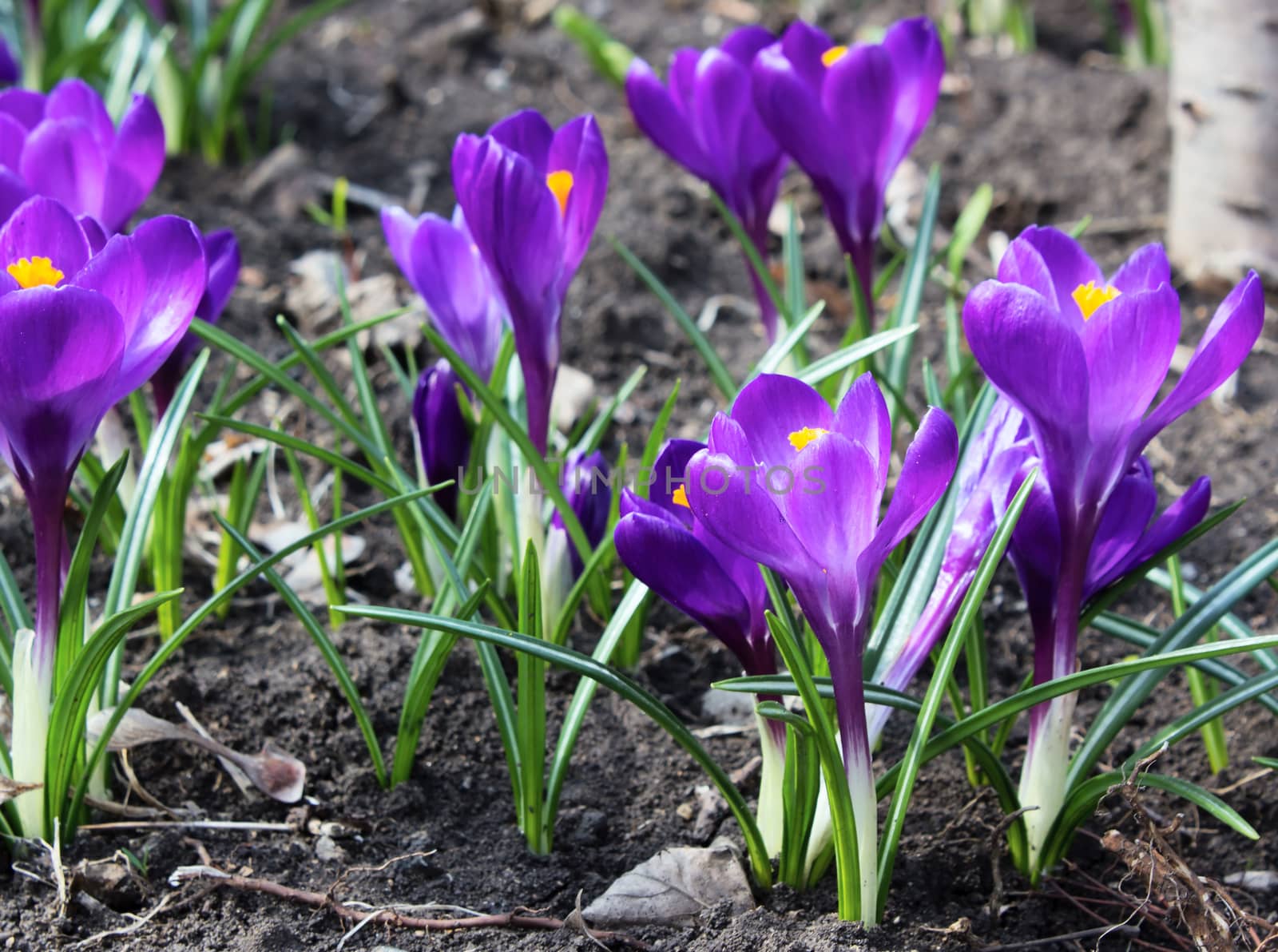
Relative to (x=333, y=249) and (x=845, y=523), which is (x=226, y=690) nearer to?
(x=845, y=523)

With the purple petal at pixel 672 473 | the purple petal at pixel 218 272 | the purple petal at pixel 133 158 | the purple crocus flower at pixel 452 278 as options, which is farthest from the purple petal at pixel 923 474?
the purple petal at pixel 133 158

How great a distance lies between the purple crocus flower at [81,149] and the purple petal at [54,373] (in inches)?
18.4

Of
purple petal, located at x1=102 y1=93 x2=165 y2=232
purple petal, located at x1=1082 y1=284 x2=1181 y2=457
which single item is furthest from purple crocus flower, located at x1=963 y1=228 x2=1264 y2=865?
purple petal, located at x1=102 y1=93 x2=165 y2=232

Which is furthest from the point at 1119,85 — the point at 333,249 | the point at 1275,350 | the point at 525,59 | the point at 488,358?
the point at 488,358

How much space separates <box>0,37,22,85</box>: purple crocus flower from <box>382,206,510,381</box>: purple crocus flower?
4.69 feet

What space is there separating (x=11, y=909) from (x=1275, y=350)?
2.45 metres

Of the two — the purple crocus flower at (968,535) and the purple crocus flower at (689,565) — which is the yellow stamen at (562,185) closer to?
the purple crocus flower at (689,565)

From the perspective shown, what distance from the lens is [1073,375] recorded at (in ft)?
3.78

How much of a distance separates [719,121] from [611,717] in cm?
88

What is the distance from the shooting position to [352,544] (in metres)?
2.10

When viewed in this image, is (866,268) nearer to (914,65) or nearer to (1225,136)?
(914,65)

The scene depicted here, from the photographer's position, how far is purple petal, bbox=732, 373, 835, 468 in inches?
44.3

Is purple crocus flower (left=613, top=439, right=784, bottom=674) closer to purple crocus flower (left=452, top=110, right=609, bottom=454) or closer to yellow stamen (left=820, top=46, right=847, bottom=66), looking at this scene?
purple crocus flower (left=452, top=110, right=609, bottom=454)

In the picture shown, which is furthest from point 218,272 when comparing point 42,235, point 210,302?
point 42,235
